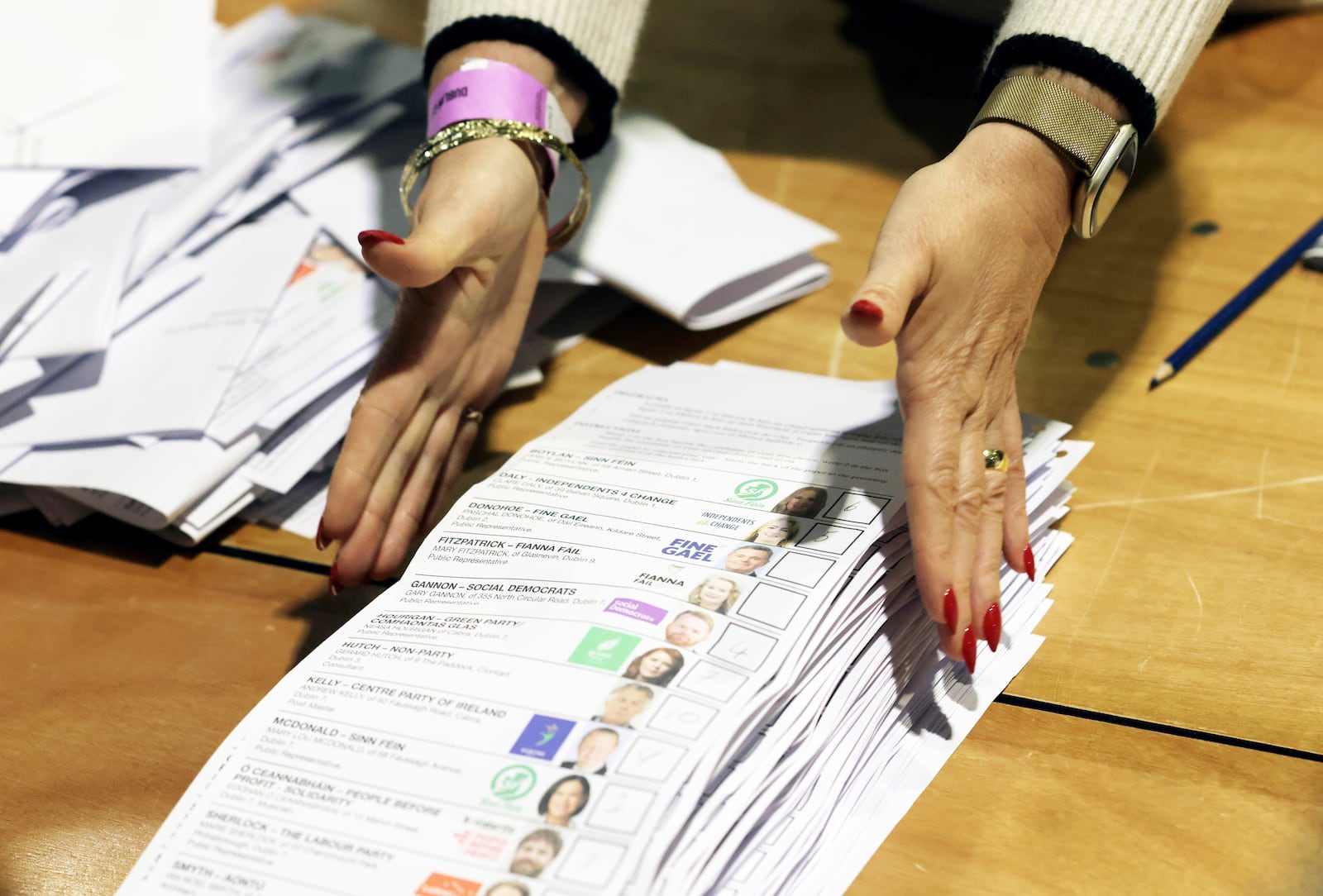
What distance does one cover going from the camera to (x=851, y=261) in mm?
921

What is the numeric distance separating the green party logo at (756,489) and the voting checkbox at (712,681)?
5.2 inches

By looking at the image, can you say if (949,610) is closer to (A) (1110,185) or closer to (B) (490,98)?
(A) (1110,185)

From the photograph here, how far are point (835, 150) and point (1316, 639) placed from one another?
2.11ft

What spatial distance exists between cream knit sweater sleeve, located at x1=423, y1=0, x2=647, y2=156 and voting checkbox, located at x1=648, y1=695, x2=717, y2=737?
1.64 feet

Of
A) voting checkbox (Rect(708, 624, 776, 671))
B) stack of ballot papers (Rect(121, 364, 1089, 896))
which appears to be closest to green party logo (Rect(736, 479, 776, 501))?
stack of ballot papers (Rect(121, 364, 1089, 896))

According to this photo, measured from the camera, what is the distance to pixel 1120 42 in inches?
25.1

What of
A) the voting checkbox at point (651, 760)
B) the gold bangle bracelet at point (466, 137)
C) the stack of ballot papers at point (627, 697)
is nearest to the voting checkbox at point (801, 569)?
the stack of ballot papers at point (627, 697)

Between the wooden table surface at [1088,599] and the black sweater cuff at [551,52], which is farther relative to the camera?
the black sweater cuff at [551,52]

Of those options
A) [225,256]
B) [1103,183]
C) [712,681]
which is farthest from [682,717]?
[225,256]

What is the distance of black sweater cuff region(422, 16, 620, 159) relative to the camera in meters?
0.76

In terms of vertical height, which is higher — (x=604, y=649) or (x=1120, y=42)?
(x=1120, y=42)

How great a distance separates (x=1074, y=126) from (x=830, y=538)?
28 cm

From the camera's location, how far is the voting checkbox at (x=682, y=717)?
46 cm

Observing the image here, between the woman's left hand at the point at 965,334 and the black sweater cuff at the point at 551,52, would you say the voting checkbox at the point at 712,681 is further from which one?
the black sweater cuff at the point at 551,52
